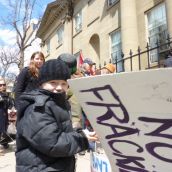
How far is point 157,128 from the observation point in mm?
1461

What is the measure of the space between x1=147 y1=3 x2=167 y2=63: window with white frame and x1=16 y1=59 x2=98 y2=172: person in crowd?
39.9 feet

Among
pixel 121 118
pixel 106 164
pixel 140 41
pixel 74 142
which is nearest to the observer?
pixel 121 118

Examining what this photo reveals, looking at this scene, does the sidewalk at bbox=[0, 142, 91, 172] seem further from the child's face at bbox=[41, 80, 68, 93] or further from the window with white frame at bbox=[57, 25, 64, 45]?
the window with white frame at bbox=[57, 25, 64, 45]

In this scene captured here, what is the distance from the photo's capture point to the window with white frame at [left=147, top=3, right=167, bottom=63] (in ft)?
47.5

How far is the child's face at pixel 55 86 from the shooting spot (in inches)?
97.3

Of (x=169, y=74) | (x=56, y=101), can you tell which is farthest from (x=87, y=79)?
(x=56, y=101)

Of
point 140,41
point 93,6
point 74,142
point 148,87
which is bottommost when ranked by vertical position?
point 74,142

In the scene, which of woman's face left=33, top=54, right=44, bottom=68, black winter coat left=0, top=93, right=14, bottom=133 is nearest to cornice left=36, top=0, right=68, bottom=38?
black winter coat left=0, top=93, right=14, bottom=133

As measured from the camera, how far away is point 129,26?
1611 centimetres

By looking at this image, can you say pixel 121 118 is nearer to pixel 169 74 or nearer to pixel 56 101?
pixel 169 74

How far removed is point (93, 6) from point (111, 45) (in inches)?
160

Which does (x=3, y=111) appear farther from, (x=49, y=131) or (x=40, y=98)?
(x=49, y=131)

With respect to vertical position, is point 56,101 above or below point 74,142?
above

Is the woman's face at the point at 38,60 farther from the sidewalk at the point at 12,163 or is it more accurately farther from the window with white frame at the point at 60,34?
the window with white frame at the point at 60,34
